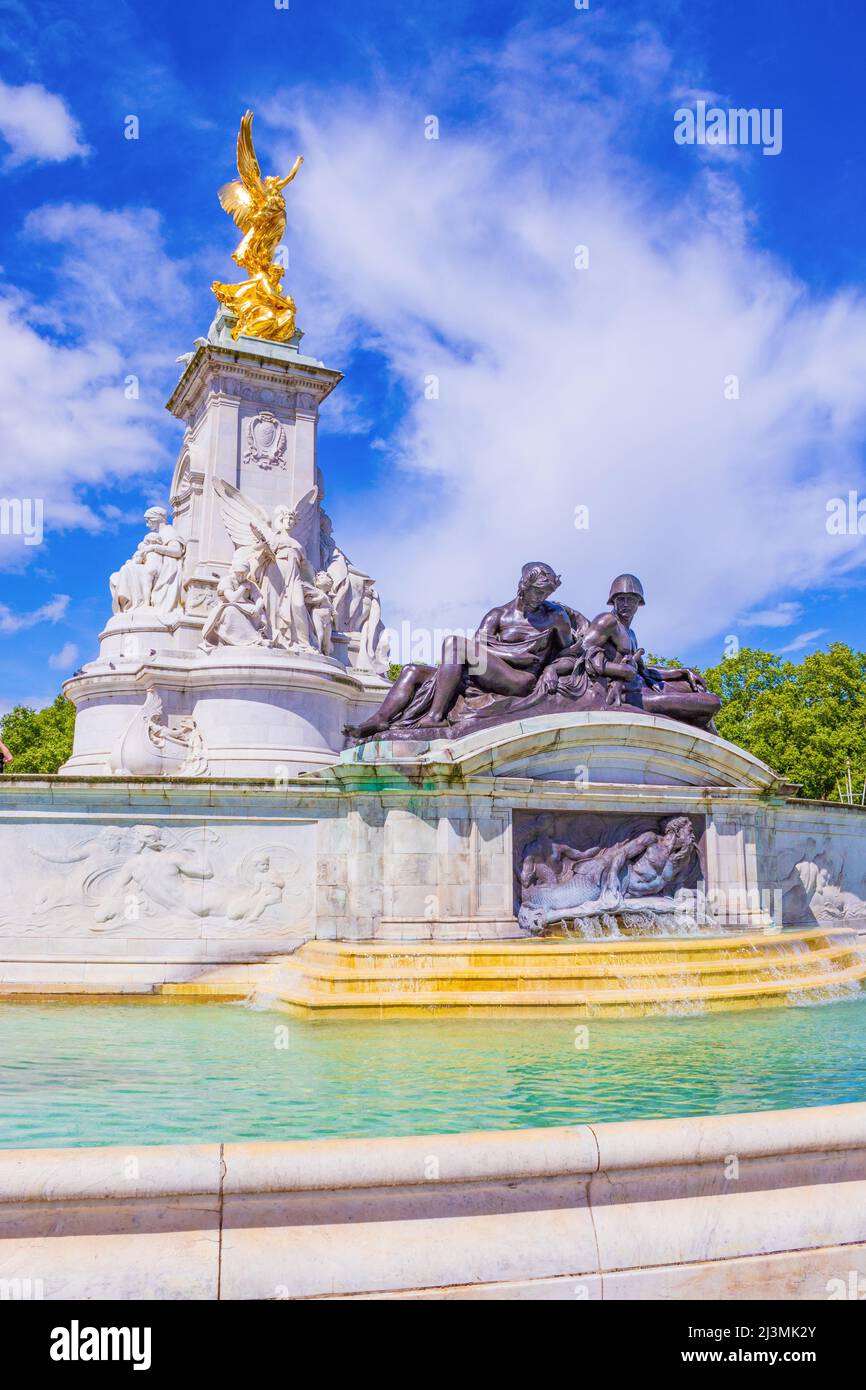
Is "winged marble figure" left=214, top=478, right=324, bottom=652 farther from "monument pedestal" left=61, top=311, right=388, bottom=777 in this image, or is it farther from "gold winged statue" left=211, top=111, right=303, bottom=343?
"gold winged statue" left=211, top=111, right=303, bottom=343

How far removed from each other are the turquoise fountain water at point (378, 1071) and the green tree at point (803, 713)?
106 ft

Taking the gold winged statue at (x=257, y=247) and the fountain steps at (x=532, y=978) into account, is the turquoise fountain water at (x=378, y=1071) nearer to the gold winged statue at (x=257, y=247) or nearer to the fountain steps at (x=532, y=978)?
the fountain steps at (x=532, y=978)

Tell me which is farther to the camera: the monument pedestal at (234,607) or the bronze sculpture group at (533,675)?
the monument pedestal at (234,607)

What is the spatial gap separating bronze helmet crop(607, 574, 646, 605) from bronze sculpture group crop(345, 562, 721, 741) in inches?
0.5

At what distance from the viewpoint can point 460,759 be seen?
10.2m

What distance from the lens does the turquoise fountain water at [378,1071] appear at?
17.9ft

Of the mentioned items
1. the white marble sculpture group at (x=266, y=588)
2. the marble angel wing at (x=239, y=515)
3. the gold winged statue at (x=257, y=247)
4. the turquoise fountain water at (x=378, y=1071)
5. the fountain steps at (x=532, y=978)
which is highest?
the gold winged statue at (x=257, y=247)

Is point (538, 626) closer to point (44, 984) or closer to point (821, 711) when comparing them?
point (44, 984)

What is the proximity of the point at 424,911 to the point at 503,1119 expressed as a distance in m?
4.73

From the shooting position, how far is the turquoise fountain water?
17.9 ft

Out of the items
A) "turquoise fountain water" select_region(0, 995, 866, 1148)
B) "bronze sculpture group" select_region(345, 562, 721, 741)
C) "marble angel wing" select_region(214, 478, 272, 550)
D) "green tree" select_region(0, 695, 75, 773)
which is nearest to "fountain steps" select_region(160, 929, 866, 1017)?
"turquoise fountain water" select_region(0, 995, 866, 1148)

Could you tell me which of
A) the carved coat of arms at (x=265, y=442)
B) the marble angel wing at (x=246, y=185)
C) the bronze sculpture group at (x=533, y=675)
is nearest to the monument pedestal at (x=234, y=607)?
the carved coat of arms at (x=265, y=442)

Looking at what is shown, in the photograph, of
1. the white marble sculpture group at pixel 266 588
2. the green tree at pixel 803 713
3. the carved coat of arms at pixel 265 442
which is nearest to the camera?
the white marble sculpture group at pixel 266 588
